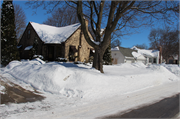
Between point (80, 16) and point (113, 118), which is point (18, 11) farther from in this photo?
point (113, 118)

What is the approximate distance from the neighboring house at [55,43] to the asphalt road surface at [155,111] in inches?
614

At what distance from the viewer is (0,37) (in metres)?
13.0

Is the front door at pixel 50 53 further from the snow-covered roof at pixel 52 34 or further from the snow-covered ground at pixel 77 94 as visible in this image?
the snow-covered ground at pixel 77 94

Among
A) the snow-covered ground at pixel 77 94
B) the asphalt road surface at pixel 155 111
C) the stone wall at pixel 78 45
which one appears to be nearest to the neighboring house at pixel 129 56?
the stone wall at pixel 78 45

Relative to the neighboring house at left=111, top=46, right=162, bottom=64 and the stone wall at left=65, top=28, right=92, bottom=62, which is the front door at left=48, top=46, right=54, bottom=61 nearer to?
the stone wall at left=65, top=28, right=92, bottom=62

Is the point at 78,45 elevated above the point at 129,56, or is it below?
above

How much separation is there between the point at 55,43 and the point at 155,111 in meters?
17.8

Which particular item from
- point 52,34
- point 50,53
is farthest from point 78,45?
point 52,34

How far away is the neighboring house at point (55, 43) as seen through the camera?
20047 millimetres

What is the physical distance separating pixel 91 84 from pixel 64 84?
4.07 feet

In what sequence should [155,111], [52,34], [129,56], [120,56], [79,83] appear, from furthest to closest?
[129,56]
[120,56]
[52,34]
[79,83]
[155,111]

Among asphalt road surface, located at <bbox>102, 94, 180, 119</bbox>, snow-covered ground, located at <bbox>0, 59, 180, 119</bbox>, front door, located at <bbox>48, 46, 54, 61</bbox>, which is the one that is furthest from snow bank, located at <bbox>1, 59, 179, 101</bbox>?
front door, located at <bbox>48, 46, 54, 61</bbox>

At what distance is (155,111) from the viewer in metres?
4.14

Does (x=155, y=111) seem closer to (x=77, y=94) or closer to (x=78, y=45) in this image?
(x=77, y=94)
